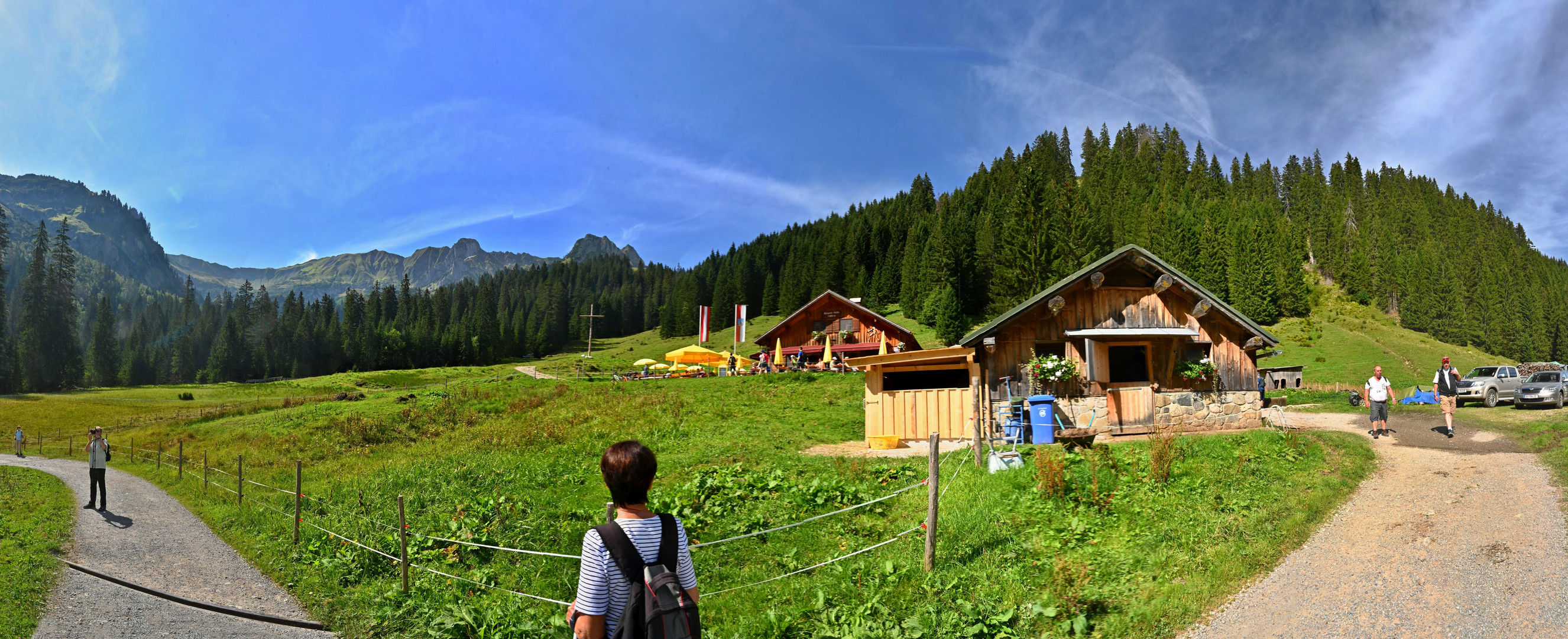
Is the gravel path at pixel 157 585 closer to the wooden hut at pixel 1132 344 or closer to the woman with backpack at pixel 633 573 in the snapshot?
the woman with backpack at pixel 633 573

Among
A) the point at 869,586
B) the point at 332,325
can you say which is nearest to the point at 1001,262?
the point at 869,586

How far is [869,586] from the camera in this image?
23.7 ft

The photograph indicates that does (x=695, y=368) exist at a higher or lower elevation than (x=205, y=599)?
higher

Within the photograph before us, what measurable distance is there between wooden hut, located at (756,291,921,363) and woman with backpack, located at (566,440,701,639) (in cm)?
4586

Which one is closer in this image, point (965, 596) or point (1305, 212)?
point (965, 596)

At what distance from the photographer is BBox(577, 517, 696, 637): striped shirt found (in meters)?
2.85

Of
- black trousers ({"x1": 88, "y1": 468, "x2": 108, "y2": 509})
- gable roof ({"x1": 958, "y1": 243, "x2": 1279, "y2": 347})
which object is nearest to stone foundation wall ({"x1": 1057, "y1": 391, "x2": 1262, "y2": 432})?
gable roof ({"x1": 958, "y1": 243, "x2": 1279, "y2": 347})

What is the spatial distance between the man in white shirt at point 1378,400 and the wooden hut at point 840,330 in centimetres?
3313

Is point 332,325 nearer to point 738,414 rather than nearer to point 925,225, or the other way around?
point 925,225

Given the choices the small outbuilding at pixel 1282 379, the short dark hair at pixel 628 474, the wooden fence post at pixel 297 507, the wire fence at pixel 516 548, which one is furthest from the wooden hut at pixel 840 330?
the short dark hair at pixel 628 474

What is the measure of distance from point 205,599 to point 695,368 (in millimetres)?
38926

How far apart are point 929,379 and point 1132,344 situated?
10.5m

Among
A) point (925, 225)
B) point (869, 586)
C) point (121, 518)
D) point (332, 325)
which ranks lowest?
point (121, 518)

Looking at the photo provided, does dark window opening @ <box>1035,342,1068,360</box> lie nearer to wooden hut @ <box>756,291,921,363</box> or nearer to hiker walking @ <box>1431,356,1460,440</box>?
hiker walking @ <box>1431,356,1460,440</box>
